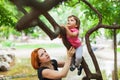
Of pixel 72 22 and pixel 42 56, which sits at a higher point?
pixel 72 22

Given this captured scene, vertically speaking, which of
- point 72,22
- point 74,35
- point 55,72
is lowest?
point 55,72

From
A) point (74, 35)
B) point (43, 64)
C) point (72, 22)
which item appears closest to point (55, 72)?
point (43, 64)

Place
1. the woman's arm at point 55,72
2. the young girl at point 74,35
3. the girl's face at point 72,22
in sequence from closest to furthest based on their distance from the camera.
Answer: the woman's arm at point 55,72 → the young girl at point 74,35 → the girl's face at point 72,22

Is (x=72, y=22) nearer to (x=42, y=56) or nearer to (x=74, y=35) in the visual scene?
(x=74, y=35)

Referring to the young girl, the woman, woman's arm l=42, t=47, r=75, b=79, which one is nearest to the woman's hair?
the woman

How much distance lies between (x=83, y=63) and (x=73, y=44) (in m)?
0.30

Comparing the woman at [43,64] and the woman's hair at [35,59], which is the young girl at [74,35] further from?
the woman's hair at [35,59]

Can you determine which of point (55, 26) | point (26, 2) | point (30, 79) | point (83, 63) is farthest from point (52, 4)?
point (30, 79)

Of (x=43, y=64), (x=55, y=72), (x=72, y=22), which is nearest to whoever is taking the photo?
(x=55, y=72)

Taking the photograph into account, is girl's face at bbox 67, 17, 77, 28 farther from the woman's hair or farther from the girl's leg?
the woman's hair

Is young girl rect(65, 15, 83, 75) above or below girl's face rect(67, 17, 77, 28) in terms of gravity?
below

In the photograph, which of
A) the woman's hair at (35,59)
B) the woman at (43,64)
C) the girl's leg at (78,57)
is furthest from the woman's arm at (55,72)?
the girl's leg at (78,57)

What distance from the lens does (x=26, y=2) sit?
0.86 m

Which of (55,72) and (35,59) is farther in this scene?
(35,59)
